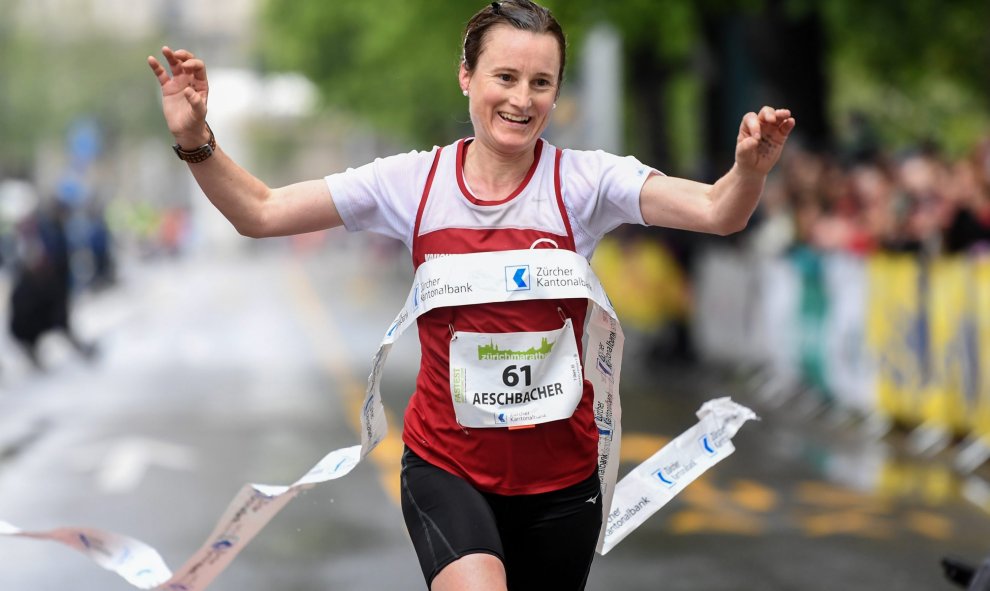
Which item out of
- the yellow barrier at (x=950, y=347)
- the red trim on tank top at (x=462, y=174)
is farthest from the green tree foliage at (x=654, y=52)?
the yellow barrier at (x=950, y=347)

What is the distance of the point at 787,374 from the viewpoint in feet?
50.1

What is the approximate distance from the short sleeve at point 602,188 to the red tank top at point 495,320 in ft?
0.12

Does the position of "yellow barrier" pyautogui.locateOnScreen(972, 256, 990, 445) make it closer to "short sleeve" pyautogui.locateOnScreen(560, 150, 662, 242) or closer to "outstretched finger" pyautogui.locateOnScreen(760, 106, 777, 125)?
"short sleeve" pyautogui.locateOnScreen(560, 150, 662, 242)

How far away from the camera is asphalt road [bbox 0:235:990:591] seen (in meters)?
7.74

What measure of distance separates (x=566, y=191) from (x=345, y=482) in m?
6.58

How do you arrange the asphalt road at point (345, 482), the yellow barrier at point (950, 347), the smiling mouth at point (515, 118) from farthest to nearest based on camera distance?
the yellow barrier at point (950, 347) < the asphalt road at point (345, 482) < the smiling mouth at point (515, 118)

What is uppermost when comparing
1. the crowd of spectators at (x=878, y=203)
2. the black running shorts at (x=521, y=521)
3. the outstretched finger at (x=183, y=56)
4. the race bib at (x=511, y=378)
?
the outstretched finger at (x=183, y=56)

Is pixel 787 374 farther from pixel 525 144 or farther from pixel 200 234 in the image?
pixel 200 234

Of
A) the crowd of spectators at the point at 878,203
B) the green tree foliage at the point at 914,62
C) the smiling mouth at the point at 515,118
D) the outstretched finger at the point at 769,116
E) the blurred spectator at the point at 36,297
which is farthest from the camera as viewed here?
the blurred spectator at the point at 36,297

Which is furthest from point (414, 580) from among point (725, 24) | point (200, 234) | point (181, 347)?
point (200, 234)

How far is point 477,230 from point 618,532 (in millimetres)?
896

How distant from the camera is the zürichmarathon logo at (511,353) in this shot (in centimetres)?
388

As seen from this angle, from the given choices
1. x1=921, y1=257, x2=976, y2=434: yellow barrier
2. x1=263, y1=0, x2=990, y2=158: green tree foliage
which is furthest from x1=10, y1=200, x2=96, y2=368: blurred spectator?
x1=921, y1=257, x2=976, y2=434: yellow barrier

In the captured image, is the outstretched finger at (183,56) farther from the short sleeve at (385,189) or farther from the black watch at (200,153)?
the short sleeve at (385,189)
